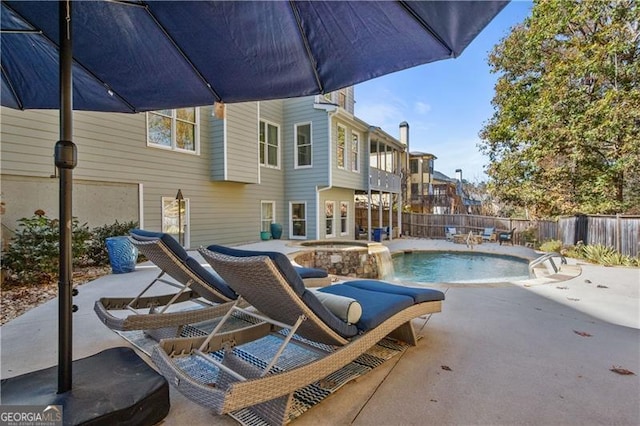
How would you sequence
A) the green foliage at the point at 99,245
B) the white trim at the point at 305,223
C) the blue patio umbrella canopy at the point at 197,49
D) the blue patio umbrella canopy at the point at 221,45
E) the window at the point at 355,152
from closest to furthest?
the blue patio umbrella canopy at the point at 197,49 < the blue patio umbrella canopy at the point at 221,45 < the green foliage at the point at 99,245 < the white trim at the point at 305,223 < the window at the point at 355,152

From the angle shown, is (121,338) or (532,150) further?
(532,150)

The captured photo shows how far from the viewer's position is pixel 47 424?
155cm

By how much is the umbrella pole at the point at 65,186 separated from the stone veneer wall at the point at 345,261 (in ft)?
22.3

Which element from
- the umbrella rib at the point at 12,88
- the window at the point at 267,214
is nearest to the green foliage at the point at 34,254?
the umbrella rib at the point at 12,88

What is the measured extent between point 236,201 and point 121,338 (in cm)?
770

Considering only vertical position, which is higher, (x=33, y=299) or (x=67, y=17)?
(x=67, y=17)

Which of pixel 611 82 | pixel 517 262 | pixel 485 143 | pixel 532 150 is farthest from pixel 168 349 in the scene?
pixel 485 143

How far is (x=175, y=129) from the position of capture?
8.66 m

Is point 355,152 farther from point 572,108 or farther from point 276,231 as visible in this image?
point 572,108

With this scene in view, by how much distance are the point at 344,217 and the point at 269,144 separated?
15.2 feet

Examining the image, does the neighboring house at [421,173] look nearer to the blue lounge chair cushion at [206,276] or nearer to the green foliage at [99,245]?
the green foliage at [99,245]

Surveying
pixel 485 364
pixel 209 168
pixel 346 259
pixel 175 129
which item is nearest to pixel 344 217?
pixel 346 259

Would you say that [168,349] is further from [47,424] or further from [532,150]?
[532,150]

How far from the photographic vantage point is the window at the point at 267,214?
11.7 meters
